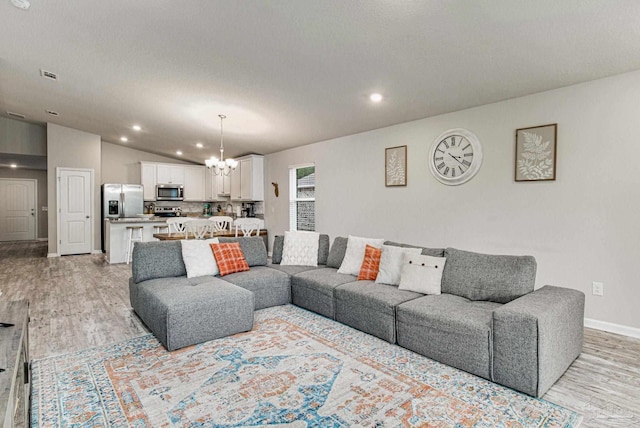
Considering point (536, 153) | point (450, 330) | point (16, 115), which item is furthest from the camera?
point (16, 115)

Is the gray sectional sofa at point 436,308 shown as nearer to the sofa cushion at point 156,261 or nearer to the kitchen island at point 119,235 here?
the sofa cushion at point 156,261

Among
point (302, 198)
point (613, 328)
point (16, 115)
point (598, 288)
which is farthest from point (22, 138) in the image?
point (613, 328)

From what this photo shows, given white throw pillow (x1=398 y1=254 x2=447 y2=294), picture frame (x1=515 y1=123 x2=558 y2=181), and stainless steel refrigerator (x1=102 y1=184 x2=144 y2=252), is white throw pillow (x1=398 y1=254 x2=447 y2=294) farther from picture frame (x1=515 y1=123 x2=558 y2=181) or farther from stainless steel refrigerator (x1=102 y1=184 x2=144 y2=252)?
stainless steel refrigerator (x1=102 y1=184 x2=144 y2=252)

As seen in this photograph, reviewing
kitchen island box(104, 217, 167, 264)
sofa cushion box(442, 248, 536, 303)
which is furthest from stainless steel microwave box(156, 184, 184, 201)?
sofa cushion box(442, 248, 536, 303)

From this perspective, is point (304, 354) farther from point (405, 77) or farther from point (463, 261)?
point (405, 77)

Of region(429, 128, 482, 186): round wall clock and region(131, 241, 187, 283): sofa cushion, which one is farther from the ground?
region(429, 128, 482, 186): round wall clock

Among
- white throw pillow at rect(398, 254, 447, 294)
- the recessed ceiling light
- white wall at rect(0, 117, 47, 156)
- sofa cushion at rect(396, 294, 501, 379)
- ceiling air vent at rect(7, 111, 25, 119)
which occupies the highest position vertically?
ceiling air vent at rect(7, 111, 25, 119)

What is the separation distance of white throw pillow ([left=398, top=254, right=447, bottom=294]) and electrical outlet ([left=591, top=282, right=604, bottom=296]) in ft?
4.87

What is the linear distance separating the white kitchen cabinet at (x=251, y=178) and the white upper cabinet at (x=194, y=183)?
190 cm

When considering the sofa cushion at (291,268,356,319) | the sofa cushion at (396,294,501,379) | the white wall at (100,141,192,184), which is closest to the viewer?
the sofa cushion at (396,294,501,379)

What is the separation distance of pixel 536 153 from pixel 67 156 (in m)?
9.30

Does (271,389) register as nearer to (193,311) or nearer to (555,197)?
(193,311)

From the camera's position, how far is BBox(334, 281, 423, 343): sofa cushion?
9.56 ft

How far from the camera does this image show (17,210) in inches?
422
